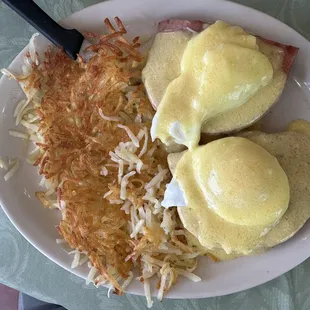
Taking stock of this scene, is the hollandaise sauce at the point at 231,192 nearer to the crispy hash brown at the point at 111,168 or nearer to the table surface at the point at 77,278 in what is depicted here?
the crispy hash brown at the point at 111,168

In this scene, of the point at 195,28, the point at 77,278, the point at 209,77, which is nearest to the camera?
the point at 209,77

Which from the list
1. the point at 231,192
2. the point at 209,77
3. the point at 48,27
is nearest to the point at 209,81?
the point at 209,77

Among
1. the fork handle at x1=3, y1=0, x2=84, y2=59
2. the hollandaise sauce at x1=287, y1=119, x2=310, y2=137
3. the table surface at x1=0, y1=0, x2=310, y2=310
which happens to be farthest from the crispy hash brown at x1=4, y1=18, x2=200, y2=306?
the hollandaise sauce at x1=287, y1=119, x2=310, y2=137

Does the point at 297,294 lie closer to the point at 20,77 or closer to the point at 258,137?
the point at 258,137

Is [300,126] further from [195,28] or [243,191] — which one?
[195,28]

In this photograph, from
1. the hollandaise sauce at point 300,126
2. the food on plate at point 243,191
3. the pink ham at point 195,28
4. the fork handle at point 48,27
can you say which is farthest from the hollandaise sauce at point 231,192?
the fork handle at point 48,27

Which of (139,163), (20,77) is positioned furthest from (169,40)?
(20,77)
